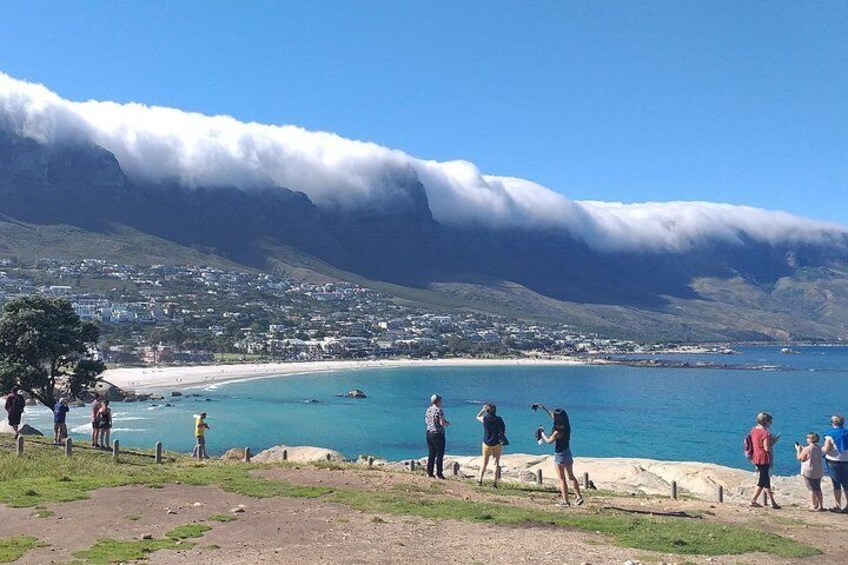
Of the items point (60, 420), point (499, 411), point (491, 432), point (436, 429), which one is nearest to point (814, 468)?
point (491, 432)

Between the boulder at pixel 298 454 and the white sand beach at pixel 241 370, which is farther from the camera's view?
the white sand beach at pixel 241 370

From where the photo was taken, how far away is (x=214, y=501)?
15.6 meters

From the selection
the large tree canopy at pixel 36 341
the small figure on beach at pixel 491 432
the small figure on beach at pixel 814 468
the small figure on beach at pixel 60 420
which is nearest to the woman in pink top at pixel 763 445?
the small figure on beach at pixel 814 468

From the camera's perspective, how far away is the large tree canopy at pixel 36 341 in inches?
1433

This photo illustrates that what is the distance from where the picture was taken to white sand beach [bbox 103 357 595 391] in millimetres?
108062

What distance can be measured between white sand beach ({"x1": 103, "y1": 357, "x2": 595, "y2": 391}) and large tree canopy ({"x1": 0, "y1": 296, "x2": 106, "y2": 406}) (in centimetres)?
6429

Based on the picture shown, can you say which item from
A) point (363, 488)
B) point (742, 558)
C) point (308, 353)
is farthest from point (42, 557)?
point (308, 353)

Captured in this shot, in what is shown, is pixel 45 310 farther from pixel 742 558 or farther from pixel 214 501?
pixel 742 558

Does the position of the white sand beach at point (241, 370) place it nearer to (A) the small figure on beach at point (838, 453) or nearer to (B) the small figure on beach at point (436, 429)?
(B) the small figure on beach at point (436, 429)

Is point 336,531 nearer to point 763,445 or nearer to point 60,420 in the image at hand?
point 763,445

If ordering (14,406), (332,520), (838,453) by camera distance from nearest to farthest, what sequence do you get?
(332,520) → (838,453) → (14,406)

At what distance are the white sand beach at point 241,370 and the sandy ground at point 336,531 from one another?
90.4 metres

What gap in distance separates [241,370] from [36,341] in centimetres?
9612

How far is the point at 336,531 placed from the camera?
1294 centimetres
